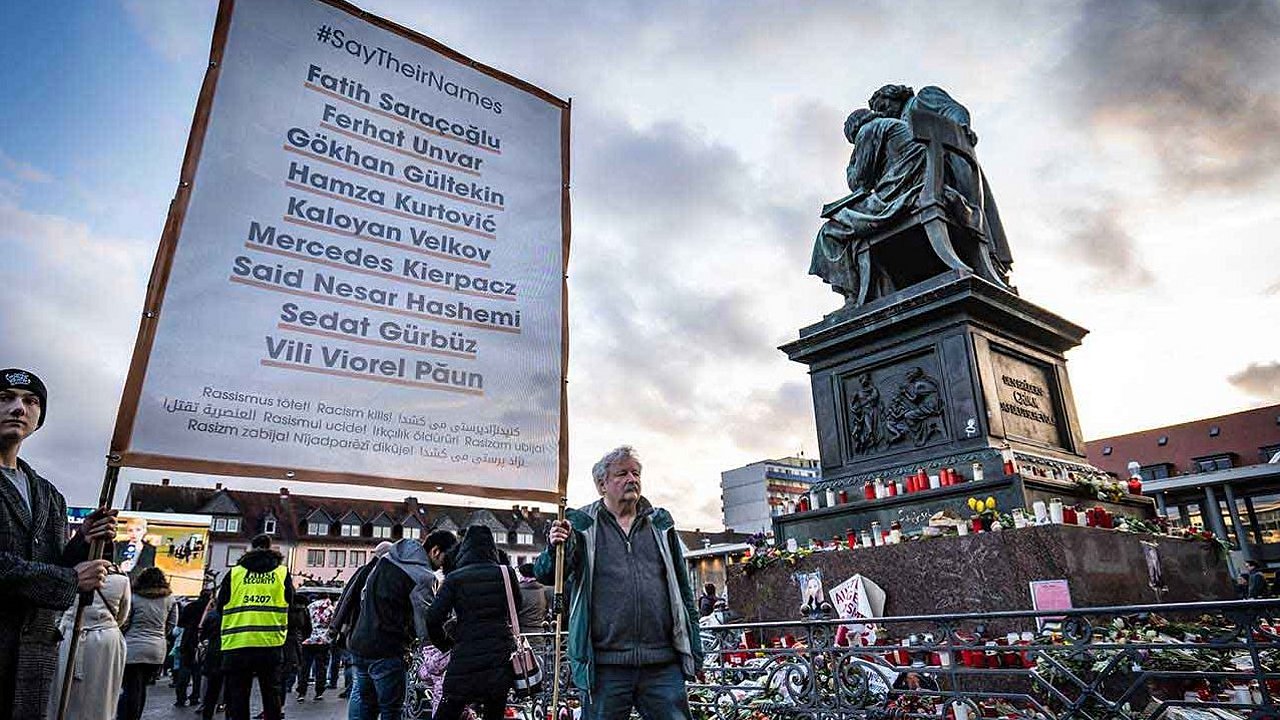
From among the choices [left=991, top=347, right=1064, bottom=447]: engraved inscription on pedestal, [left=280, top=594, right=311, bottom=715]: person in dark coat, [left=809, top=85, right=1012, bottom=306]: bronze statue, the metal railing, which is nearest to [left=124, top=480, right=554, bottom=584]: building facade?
[left=280, top=594, right=311, bottom=715]: person in dark coat

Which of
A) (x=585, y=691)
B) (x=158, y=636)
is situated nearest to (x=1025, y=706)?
(x=585, y=691)

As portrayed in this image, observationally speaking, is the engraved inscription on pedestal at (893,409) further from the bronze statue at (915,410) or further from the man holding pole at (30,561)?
the man holding pole at (30,561)

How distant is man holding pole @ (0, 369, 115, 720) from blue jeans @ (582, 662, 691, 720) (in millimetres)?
2148

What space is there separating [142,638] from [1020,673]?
29.6 feet

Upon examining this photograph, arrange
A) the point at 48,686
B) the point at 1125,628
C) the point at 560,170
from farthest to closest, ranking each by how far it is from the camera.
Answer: the point at 1125,628 → the point at 560,170 → the point at 48,686

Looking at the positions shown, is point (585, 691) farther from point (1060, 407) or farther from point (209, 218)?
point (1060, 407)

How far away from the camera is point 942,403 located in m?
9.12

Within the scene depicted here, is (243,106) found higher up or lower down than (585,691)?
higher up

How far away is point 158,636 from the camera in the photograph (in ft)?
27.3

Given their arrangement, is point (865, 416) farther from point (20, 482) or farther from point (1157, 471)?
point (1157, 471)

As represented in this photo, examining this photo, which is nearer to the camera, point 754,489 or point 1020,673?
point 1020,673

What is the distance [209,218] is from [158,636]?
24.2 ft

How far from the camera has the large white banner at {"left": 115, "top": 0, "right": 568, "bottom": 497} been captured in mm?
3029

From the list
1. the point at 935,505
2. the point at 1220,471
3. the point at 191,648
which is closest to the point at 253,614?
the point at 191,648
